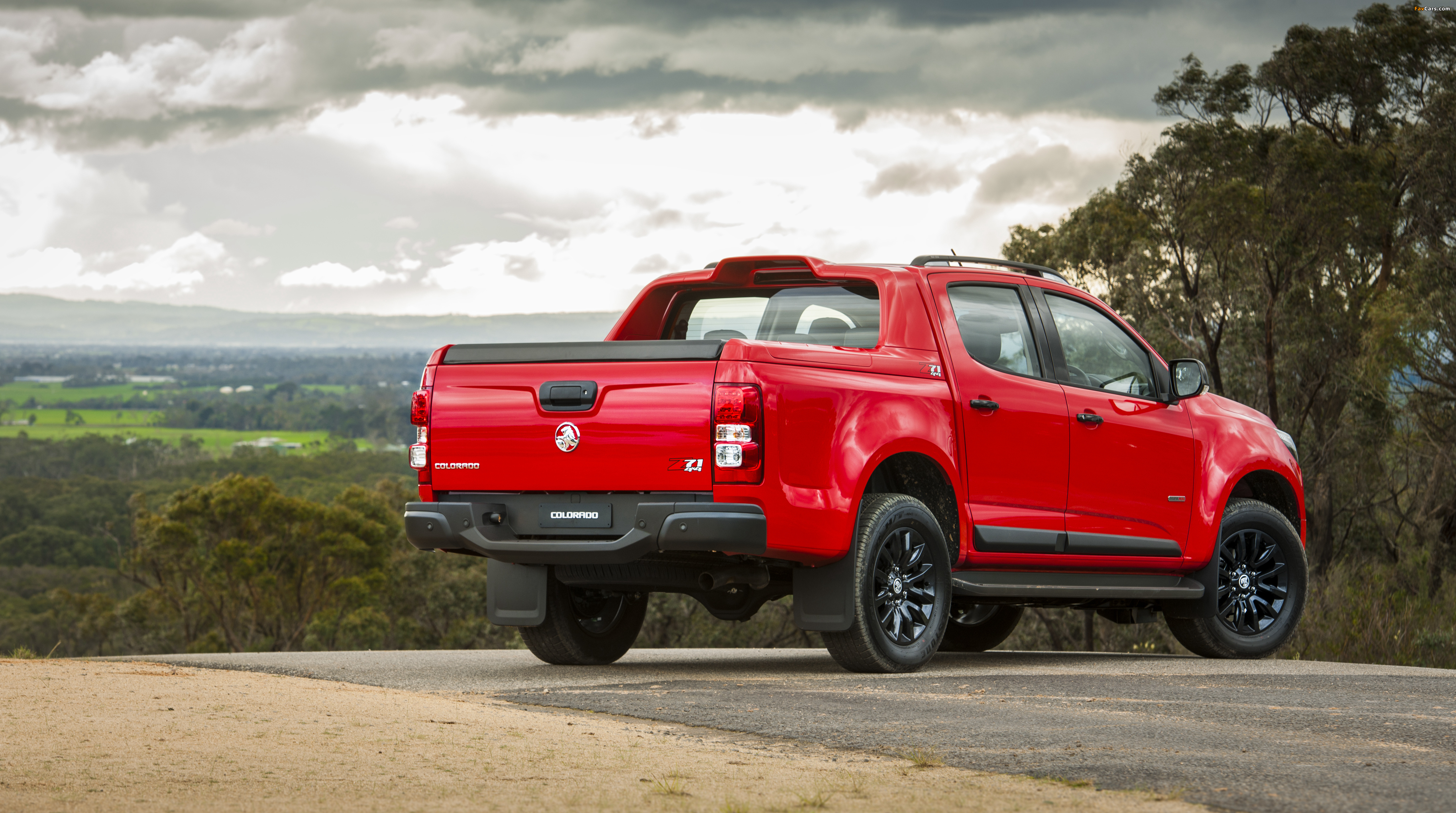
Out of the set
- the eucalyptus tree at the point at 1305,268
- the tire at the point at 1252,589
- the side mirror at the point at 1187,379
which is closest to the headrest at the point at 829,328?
the side mirror at the point at 1187,379

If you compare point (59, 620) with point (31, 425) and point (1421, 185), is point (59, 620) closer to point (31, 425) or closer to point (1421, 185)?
point (1421, 185)

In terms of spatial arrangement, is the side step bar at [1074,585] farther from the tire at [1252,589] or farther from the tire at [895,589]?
the tire at [1252,589]

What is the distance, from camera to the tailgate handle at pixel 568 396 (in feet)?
24.8

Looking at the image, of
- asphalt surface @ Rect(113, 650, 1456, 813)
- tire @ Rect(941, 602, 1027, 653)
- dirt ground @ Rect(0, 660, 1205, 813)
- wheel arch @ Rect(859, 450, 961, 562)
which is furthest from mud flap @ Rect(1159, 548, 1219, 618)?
dirt ground @ Rect(0, 660, 1205, 813)

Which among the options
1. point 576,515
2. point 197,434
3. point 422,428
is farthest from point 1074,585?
point 197,434

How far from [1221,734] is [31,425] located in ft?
558

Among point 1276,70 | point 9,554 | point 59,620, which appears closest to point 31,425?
point 9,554

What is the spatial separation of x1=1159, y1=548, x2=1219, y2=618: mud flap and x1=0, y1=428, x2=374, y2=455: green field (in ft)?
378

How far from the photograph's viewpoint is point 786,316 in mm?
8914

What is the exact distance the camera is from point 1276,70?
32969 mm

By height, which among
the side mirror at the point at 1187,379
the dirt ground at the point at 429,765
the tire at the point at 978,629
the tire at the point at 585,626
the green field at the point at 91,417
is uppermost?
the side mirror at the point at 1187,379

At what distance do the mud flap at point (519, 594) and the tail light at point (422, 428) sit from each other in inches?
29.2

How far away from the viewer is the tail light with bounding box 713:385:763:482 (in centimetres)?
728

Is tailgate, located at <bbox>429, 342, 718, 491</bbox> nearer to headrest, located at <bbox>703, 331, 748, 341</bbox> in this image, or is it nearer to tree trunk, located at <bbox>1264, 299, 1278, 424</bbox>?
headrest, located at <bbox>703, 331, 748, 341</bbox>
